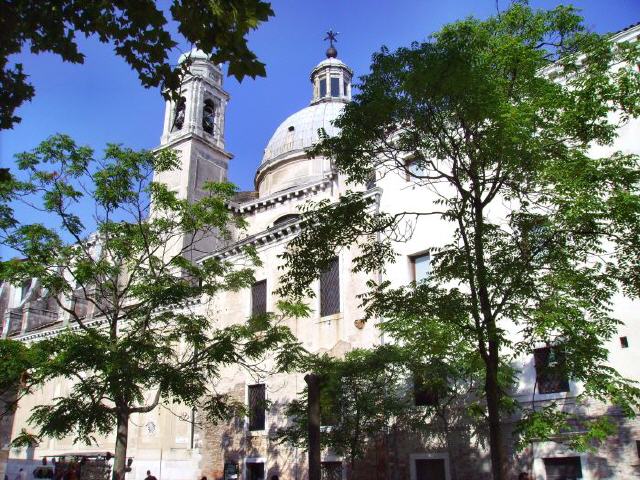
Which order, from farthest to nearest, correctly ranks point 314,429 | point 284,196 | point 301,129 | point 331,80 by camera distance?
1. point 331,80
2. point 301,129
3. point 284,196
4. point 314,429

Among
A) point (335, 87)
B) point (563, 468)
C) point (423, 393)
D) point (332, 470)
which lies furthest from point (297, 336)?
point (335, 87)

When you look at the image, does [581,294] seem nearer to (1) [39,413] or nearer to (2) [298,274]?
(2) [298,274]

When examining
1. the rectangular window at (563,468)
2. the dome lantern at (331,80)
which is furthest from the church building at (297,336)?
the dome lantern at (331,80)

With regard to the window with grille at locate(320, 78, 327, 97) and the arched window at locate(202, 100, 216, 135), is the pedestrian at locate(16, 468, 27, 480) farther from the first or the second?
the window with grille at locate(320, 78, 327, 97)

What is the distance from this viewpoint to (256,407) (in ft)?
61.7

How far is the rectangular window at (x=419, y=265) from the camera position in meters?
15.9

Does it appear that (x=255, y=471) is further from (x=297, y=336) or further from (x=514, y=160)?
(x=514, y=160)

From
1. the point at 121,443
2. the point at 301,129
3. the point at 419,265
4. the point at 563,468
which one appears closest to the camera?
the point at 563,468

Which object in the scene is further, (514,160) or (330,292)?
(330,292)

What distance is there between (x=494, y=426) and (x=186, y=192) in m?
25.4

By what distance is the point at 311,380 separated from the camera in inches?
328

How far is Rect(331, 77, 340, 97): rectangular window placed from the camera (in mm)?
42575

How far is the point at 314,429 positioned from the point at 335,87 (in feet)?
123

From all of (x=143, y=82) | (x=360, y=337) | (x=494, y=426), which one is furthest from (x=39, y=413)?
(x=143, y=82)
